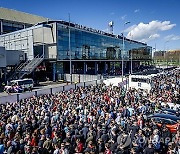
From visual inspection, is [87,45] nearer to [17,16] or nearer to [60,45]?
[60,45]

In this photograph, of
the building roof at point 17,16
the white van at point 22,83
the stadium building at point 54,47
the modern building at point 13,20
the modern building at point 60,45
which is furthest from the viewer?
the building roof at point 17,16

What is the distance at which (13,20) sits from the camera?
223 ft

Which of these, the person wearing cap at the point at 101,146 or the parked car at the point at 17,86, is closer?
the person wearing cap at the point at 101,146

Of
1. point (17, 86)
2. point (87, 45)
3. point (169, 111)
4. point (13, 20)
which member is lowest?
point (169, 111)

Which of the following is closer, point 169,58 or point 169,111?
point 169,111

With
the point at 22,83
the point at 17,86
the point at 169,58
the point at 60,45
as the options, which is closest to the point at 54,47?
the point at 60,45

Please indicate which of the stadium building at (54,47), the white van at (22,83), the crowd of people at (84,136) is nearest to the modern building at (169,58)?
the stadium building at (54,47)

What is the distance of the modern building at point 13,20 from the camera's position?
6512 centimetres

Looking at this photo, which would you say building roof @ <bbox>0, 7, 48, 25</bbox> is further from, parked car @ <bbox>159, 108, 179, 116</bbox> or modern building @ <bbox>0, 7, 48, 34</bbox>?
parked car @ <bbox>159, 108, 179, 116</bbox>

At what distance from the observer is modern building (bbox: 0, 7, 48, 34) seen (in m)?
65.1

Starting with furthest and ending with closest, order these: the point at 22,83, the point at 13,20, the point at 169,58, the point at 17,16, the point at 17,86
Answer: the point at 169,58 < the point at 17,16 < the point at 13,20 < the point at 22,83 < the point at 17,86

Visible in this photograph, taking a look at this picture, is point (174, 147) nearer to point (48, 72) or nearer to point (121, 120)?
point (121, 120)

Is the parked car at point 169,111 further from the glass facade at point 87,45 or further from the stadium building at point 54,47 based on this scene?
the glass facade at point 87,45

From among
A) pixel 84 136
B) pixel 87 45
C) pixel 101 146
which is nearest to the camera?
pixel 101 146
